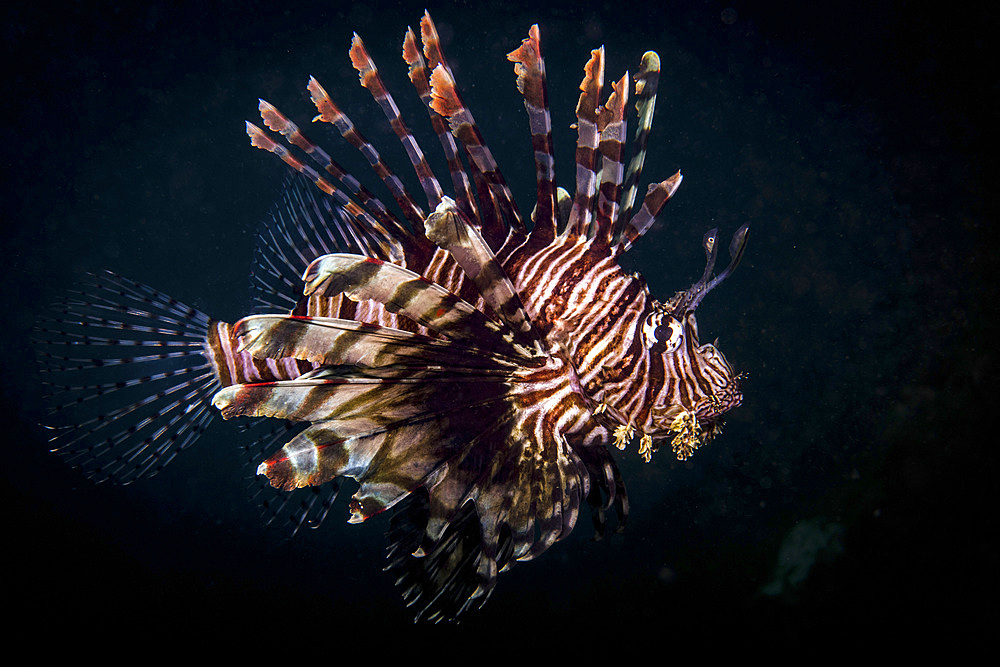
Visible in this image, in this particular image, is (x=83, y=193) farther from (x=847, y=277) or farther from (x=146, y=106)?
(x=847, y=277)

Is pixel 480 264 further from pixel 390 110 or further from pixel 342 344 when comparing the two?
pixel 390 110

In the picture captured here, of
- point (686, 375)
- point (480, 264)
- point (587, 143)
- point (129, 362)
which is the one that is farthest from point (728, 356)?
point (129, 362)

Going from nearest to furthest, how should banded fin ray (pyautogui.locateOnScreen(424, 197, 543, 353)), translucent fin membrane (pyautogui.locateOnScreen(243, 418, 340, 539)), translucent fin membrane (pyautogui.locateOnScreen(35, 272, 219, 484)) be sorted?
banded fin ray (pyautogui.locateOnScreen(424, 197, 543, 353))
translucent fin membrane (pyautogui.locateOnScreen(243, 418, 340, 539))
translucent fin membrane (pyautogui.locateOnScreen(35, 272, 219, 484))

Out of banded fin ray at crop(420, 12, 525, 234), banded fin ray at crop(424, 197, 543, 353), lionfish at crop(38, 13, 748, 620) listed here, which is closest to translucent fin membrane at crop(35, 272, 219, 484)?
lionfish at crop(38, 13, 748, 620)

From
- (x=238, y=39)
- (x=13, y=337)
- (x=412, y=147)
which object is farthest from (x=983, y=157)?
(x=13, y=337)

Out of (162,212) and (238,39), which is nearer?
(238,39)

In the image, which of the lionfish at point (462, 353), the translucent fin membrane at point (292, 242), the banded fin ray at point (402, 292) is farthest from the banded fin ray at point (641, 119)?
the translucent fin membrane at point (292, 242)

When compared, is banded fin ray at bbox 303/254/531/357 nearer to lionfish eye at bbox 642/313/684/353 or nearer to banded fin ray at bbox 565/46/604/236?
lionfish eye at bbox 642/313/684/353
